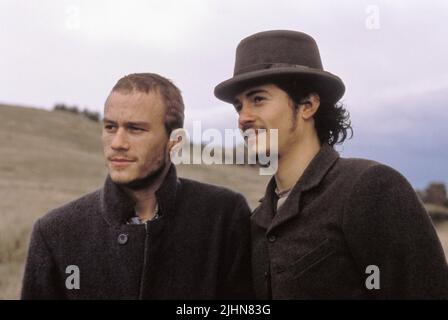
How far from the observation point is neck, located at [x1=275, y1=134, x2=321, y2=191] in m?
3.67

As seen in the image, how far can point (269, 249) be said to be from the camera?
3.53 meters

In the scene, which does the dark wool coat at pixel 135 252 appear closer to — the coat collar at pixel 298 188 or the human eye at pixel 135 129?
the coat collar at pixel 298 188

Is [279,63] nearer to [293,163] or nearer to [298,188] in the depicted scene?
[293,163]

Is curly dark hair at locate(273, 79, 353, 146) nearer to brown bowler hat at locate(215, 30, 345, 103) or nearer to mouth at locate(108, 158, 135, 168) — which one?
brown bowler hat at locate(215, 30, 345, 103)

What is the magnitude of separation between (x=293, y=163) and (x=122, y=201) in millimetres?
1058

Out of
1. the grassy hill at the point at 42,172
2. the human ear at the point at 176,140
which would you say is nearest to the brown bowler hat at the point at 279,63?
the human ear at the point at 176,140

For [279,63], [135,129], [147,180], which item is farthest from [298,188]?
[135,129]

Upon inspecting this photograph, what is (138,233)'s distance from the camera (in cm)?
352

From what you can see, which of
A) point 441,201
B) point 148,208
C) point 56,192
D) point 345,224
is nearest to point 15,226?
point 56,192

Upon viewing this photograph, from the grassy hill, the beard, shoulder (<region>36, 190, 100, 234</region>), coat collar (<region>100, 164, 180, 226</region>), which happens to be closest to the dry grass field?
the grassy hill

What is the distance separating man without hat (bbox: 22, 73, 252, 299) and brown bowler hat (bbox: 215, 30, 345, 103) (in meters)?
0.44

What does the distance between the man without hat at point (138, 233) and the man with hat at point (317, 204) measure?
27 centimetres

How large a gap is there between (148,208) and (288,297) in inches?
39.4

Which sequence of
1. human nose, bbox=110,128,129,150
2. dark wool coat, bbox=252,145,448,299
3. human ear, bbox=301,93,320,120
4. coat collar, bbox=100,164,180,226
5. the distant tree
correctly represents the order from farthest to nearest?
1. the distant tree
2. human ear, bbox=301,93,320,120
3. coat collar, bbox=100,164,180,226
4. human nose, bbox=110,128,129,150
5. dark wool coat, bbox=252,145,448,299
